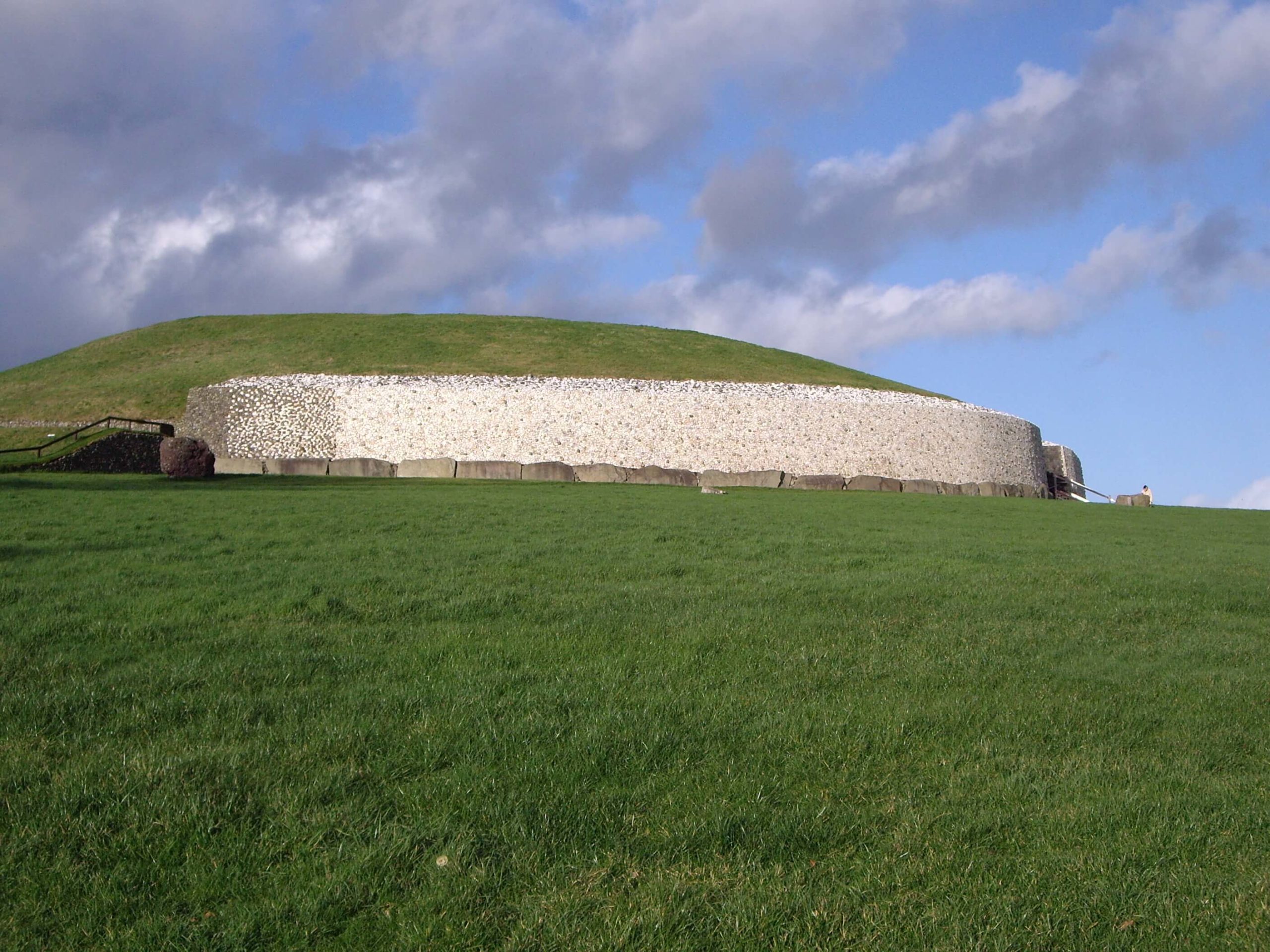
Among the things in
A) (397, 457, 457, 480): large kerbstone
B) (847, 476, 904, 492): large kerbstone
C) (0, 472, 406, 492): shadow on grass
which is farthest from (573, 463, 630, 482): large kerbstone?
(847, 476, 904, 492): large kerbstone

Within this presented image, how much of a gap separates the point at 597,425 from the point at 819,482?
30.2 ft

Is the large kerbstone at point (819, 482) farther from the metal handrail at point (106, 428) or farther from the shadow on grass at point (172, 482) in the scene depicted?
the metal handrail at point (106, 428)

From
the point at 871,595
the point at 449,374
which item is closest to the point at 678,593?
the point at 871,595

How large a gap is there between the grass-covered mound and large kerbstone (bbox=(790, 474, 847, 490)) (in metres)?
10.9

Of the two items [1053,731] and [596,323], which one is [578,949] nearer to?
[1053,731]

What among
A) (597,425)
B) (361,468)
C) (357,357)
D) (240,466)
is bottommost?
(240,466)

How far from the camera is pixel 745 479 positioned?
31.3m

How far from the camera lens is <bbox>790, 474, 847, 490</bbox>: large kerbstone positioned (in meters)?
30.9

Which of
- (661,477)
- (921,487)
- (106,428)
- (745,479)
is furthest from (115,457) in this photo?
(921,487)

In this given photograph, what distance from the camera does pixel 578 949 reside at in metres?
3.39

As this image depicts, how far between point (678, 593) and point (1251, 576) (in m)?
7.68

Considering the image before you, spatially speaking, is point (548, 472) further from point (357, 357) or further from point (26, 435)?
point (26, 435)

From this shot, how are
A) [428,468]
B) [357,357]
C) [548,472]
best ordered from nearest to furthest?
1. [428,468]
2. [548,472]
3. [357,357]

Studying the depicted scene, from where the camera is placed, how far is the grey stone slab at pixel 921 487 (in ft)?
108
